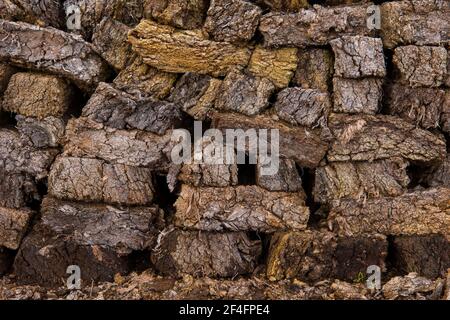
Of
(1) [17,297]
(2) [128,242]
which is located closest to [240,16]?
(2) [128,242]

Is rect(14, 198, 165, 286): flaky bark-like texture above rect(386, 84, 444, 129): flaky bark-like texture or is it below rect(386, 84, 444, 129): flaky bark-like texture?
below

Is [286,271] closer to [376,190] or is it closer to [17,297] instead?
[376,190]

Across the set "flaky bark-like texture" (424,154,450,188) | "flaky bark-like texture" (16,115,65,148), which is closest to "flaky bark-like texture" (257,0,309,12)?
"flaky bark-like texture" (424,154,450,188)

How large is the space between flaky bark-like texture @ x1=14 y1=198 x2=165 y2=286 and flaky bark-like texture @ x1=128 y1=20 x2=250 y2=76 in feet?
9.71

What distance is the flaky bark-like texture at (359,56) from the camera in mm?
8078

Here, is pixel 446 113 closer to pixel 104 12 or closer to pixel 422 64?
pixel 422 64

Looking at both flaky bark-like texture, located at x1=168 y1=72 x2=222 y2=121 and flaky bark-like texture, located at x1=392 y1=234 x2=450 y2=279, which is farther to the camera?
flaky bark-like texture, located at x1=168 y1=72 x2=222 y2=121

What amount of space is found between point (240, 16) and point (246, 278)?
488cm

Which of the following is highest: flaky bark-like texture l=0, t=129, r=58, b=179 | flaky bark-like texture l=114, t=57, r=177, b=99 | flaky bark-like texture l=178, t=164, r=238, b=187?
flaky bark-like texture l=114, t=57, r=177, b=99

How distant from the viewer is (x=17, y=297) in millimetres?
7879

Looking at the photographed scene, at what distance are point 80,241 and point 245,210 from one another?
3156mm

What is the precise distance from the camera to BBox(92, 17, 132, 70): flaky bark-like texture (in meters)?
8.54

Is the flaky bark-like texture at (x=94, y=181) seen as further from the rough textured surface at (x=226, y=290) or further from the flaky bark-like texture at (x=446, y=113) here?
the flaky bark-like texture at (x=446, y=113)

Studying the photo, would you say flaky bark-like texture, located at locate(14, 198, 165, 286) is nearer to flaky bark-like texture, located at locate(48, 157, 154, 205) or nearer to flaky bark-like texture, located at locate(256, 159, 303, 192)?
flaky bark-like texture, located at locate(48, 157, 154, 205)
